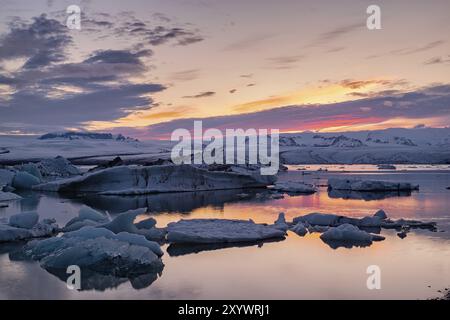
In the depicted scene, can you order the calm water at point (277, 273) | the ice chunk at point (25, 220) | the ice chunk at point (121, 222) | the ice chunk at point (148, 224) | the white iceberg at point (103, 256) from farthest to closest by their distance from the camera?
1. the ice chunk at point (148, 224)
2. the ice chunk at point (25, 220)
3. the ice chunk at point (121, 222)
4. the white iceberg at point (103, 256)
5. the calm water at point (277, 273)

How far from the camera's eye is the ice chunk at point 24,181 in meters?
17.2

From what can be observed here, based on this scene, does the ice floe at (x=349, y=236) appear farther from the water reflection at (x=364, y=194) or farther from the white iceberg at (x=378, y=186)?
the white iceberg at (x=378, y=186)

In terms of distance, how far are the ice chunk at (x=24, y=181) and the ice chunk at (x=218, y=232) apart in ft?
36.0

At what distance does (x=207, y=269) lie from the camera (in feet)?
18.0

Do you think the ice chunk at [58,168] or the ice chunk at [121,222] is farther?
the ice chunk at [58,168]

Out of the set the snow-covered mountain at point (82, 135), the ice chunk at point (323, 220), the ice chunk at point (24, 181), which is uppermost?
the snow-covered mountain at point (82, 135)

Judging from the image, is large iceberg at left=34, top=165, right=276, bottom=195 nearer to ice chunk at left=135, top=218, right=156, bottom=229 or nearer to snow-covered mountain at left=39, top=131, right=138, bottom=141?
ice chunk at left=135, top=218, right=156, bottom=229

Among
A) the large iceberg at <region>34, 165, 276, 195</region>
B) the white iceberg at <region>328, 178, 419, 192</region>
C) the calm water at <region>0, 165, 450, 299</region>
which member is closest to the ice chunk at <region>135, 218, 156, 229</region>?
the calm water at <region>0, 165, 450, 299</region>

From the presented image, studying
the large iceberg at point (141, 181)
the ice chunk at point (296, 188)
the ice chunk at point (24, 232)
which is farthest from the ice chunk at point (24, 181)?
the ice chunk at point (24, 232)

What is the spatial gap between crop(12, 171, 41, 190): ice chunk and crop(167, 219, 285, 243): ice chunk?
1099 centimetres

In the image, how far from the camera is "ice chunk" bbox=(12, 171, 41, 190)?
17234 millimetres

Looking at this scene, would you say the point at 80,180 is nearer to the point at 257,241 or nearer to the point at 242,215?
the point at 242,215
